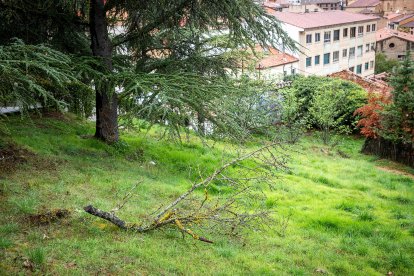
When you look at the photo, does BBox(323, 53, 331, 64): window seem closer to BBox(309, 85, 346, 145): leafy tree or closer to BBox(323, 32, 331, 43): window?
BBox(323, 32, 331, 43): window

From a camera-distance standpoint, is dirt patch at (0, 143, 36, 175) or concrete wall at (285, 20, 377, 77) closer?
dirt patch at (0, 143, 36, 175)

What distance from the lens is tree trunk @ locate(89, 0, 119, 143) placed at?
34.9 feet

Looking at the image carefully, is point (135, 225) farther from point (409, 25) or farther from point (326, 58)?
point (409, 25)

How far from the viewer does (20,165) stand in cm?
846

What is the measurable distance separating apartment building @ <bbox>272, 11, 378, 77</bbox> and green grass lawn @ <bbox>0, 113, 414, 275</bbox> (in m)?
31.3

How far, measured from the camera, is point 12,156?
28.4ft

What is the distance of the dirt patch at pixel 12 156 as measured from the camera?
8133 millimetres

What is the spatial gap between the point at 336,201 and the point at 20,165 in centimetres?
715

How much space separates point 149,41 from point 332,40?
41043mm

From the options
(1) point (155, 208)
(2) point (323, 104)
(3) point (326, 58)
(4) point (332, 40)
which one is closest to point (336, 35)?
(4) point (332, 40)

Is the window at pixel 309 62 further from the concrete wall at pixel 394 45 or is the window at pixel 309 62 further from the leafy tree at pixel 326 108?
the leafy tree at pixel 326 108

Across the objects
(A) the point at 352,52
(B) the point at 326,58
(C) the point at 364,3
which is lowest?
(B) the point at 326,58

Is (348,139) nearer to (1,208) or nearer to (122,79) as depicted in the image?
(122,79)

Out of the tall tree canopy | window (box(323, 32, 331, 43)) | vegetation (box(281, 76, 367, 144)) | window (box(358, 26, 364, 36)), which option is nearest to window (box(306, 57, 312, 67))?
window (box(323, 32, 331, 43))
